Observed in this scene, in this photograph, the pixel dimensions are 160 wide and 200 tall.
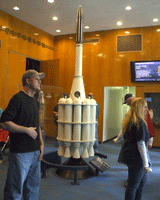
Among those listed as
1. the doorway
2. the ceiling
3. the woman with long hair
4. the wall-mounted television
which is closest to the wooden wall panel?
the ceiling

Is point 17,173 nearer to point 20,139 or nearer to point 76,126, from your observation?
point 20,139

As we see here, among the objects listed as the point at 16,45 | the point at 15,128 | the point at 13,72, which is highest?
the point at 16,45

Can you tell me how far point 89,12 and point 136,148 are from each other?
5.45m

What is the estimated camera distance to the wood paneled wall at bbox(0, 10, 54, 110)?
680 cm

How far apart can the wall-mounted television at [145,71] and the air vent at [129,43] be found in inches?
23.9

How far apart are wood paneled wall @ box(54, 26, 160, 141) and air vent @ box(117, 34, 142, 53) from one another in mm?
141

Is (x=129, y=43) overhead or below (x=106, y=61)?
overhead

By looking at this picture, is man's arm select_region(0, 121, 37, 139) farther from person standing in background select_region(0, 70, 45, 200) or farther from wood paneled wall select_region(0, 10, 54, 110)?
wood paneled wall select_region(0, 10, 54, 110)

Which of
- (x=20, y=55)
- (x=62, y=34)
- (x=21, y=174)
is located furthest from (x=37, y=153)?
(x=62, y=34)

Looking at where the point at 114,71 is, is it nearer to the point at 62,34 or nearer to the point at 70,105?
the point at 62,34

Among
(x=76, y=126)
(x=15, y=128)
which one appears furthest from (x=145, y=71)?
(x=15, y=128)

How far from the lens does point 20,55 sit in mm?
7527

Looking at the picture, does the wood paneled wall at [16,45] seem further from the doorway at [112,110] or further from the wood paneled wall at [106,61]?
the doorway at [112,110]

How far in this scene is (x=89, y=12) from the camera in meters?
6.67
